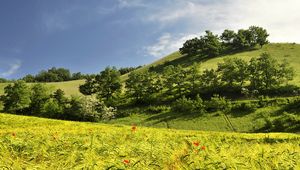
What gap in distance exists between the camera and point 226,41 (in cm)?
19275

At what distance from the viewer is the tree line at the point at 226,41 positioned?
182375 millimetres

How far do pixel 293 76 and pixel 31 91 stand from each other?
84.5 m

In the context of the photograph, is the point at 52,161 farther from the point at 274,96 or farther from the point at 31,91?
the point at 31,91

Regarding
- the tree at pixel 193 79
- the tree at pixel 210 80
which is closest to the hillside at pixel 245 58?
the tree at pixel 193 79

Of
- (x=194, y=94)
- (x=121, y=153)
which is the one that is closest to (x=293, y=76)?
(x=194, y=94)

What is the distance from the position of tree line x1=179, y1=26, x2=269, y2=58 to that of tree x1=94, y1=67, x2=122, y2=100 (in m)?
60.7

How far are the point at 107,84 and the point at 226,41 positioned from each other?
8187cm

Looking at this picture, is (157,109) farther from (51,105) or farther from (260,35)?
(260,35)

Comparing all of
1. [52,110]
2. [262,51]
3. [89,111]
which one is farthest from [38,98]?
[262,51]

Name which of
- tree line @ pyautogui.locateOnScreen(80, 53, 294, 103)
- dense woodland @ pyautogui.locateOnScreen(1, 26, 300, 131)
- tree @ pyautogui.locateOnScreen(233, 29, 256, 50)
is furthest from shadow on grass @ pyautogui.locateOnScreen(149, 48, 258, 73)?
tree line @ pyautogui.locateOnScreen(80, 53, 294, 103)

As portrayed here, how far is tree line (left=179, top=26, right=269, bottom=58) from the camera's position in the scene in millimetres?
182375

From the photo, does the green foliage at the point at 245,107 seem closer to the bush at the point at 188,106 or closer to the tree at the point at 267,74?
the bush at the point at 188,106

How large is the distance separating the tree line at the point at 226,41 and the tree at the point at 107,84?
6072cm

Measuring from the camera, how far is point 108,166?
281 inches
